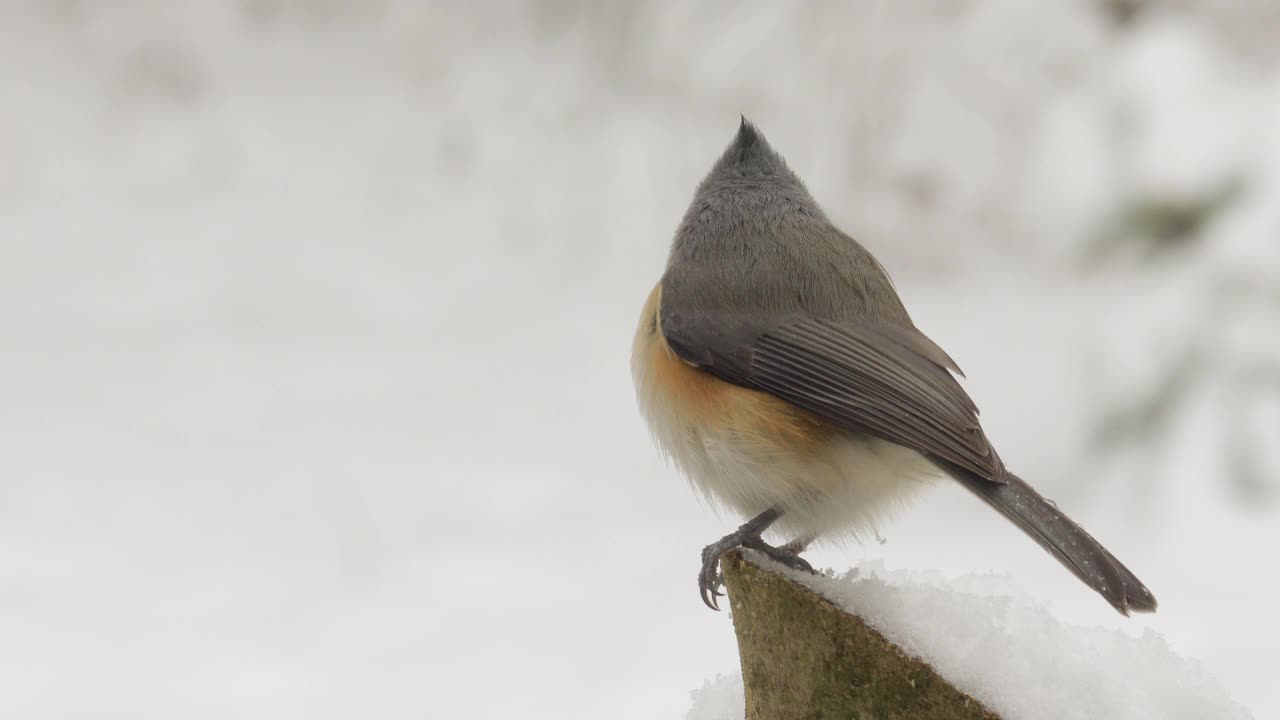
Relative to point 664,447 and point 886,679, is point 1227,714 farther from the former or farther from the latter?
point 664,447

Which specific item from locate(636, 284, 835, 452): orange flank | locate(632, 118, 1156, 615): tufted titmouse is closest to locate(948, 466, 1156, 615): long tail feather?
locate(632, 118, 1156, 615): tufted titmouse

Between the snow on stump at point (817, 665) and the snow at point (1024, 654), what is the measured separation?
23 mm

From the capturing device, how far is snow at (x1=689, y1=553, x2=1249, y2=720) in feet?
2.70

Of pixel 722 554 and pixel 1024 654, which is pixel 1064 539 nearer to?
pixel 1024 654

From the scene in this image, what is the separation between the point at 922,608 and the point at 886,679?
99 millimetres

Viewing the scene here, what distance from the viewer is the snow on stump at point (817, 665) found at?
798 millimetres

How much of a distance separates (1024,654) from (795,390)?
357mm

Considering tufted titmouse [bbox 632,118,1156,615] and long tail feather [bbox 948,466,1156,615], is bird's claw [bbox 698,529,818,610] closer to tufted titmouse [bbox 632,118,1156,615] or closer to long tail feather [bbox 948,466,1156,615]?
tufted titmouse [bbox 632,118,1156,615]

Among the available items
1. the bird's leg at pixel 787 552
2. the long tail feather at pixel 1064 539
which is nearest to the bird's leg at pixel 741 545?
the bird's leg at pixel 787 552

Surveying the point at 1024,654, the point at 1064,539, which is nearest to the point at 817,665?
the point at 1024,654

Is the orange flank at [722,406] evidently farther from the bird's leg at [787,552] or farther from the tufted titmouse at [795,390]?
the bird's leg at [787,552]

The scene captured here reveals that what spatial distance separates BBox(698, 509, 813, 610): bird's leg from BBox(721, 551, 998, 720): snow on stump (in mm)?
98

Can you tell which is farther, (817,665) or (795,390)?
(795,390)

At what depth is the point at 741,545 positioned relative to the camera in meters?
1.13
